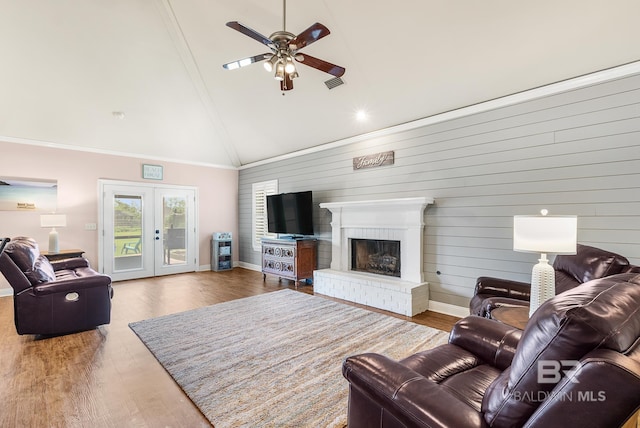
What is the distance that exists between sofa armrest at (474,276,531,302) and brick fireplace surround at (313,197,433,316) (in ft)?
3.55

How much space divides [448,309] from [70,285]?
4.65m

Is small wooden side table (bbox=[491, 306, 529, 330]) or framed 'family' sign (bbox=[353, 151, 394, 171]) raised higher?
framed 'family' sign (bbox=[353, 151, 394, 171])

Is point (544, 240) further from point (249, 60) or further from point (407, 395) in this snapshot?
point (249, 60)

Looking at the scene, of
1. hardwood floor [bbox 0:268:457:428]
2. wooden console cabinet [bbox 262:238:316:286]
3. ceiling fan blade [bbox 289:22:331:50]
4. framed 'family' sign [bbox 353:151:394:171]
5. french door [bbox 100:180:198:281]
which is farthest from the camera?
french door [bbox 100:180:198:281]

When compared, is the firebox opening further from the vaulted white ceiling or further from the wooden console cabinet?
the vaulted white ceiling

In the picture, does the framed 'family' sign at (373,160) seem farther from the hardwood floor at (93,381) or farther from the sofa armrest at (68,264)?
the sofa armrest at (68,264)

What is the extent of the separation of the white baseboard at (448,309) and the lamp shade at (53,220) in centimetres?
624

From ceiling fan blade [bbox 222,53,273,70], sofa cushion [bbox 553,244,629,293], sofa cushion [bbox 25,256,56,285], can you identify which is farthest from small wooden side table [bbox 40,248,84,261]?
sofa cushion [bbox 553,244,629,293]

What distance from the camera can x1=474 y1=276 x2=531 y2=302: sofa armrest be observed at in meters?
2.97

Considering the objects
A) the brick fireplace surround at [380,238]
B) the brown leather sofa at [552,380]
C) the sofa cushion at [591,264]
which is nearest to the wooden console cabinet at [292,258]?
the brick fireplace surround at [380,238]

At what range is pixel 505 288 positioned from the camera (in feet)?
10.1

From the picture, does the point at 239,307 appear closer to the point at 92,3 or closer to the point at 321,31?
the point at 321,31

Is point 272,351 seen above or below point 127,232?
below

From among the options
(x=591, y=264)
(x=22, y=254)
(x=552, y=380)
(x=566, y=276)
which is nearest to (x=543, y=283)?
(x=591, y=264)
